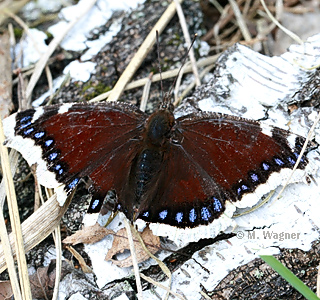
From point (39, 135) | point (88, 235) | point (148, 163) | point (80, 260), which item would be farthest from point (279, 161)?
point (39, 135)

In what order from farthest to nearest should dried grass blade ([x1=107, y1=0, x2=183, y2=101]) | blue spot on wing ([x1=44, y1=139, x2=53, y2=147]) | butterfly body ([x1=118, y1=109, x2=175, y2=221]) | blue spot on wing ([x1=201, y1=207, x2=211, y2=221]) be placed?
1. dried grass blade ([x1=107, y1=0, x2=183, y2=101])
2. blue spot on wing ([x1=44, y1=139, x2=53, y2=147])
3. butterfly body ([x1=118, y1=109, x2=175, y2=221])
4. blue spot on wing ([x1=201, y1=207, x2=211, y2=221])

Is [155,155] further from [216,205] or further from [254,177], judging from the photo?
[254,177]

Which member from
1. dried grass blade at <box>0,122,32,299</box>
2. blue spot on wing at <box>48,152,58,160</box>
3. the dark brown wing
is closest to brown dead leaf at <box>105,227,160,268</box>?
the dark brown wing

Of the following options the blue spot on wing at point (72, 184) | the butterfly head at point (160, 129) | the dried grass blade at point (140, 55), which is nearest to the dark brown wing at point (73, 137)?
the blue spot on wing at point (72, 184)

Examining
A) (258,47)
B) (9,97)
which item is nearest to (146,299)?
(9,97)

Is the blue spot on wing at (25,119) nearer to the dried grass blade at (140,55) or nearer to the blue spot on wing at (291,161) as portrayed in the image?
the dried grass blade at (140,55)

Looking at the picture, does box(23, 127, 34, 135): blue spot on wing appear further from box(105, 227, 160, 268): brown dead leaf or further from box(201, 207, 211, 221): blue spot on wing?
box(201, 207, 211, 221): blue spot on wing
